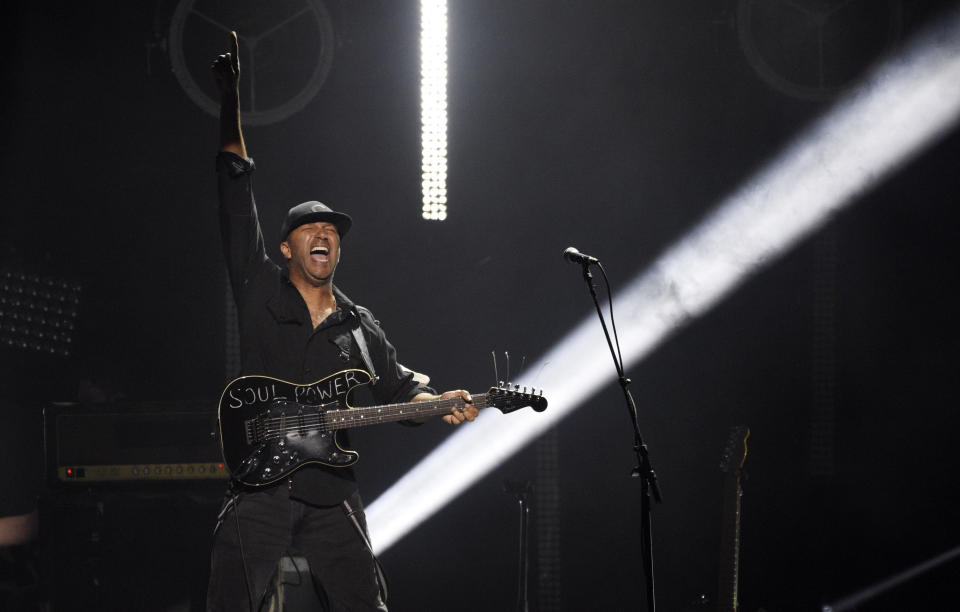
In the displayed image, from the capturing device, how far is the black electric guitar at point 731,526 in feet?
13.4

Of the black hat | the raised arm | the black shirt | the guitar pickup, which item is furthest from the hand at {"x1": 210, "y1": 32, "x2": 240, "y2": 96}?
the guitar pickup

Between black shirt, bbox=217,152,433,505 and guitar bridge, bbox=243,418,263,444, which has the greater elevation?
black shirt, bbox=217,152,433,505

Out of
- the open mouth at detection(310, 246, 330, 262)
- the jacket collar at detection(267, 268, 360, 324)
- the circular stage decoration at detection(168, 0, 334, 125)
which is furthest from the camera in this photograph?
the circular stage decoration at detection(168, 0, 334, 125)

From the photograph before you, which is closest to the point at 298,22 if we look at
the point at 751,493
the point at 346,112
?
the point at 346,112

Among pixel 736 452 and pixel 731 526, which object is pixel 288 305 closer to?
pixel 736 452

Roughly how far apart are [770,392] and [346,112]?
3146mm

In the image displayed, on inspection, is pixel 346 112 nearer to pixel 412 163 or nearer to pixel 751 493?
pixel 412 163

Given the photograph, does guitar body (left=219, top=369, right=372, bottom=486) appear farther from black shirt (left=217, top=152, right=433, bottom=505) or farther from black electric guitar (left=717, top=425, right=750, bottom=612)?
black electric guitar (left=717, top=425, right=750, bottom=612)

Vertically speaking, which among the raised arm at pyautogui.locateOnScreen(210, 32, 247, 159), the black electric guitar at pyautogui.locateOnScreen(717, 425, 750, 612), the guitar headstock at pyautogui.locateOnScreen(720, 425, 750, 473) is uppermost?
the raised arm at pyautogui.locateOnScreen(210, 32, 247, 159)

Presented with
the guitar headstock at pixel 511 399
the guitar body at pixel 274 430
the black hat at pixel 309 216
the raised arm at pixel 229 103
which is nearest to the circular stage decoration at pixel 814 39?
the guitar headstock at pixel 511 399

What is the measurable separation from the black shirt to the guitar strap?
0.6 inches

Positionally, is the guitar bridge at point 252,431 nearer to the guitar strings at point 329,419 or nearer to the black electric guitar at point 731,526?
the guitar strings at point 329,419

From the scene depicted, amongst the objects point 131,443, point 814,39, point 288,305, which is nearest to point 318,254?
point 288,305

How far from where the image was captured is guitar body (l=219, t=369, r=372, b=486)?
314cm
